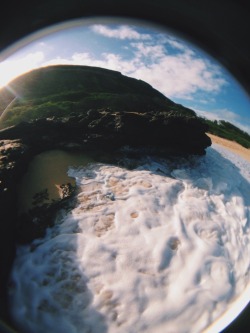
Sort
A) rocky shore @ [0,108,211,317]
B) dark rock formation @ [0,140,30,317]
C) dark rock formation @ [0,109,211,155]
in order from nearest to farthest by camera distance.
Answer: dark rock formation @ [0,140,30,317] < rocky shore @ [0,108,211,317] < dark rock formation @ [0,109,211,155]

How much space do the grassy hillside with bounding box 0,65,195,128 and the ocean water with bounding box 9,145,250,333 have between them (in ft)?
3.14

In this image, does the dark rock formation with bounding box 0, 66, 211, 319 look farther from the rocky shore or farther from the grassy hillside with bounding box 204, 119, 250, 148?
the grassy hillside with bounding box 204, 119, 250, 148

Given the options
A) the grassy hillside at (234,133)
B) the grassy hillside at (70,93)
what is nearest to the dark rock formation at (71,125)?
the grassy hillside at (70,93)

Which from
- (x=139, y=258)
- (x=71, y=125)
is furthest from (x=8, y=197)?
(x=71, y=125)

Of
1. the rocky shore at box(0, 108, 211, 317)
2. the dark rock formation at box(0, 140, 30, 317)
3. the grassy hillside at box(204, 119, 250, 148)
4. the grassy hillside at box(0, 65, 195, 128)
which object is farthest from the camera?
the rocky shore at box(0, 108, 211, 317)

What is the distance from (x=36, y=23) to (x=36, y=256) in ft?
7.12

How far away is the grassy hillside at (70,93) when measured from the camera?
234cm

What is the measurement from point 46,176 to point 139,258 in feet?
4.98

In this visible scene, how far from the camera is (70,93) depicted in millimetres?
3312

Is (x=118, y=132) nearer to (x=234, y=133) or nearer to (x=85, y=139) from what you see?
(x=85, y=139)

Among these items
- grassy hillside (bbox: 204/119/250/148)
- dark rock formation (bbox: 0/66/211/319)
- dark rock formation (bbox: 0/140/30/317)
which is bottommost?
dark rock formation (bbox: 0/140/30/317)

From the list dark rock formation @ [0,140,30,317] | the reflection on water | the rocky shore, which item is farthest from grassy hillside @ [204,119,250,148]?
dark rock formation @ [0,140,30,317]

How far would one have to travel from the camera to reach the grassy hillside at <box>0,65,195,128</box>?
7.68 feet

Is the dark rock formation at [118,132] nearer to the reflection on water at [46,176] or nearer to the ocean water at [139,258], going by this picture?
the reflection on water at [46,176]
